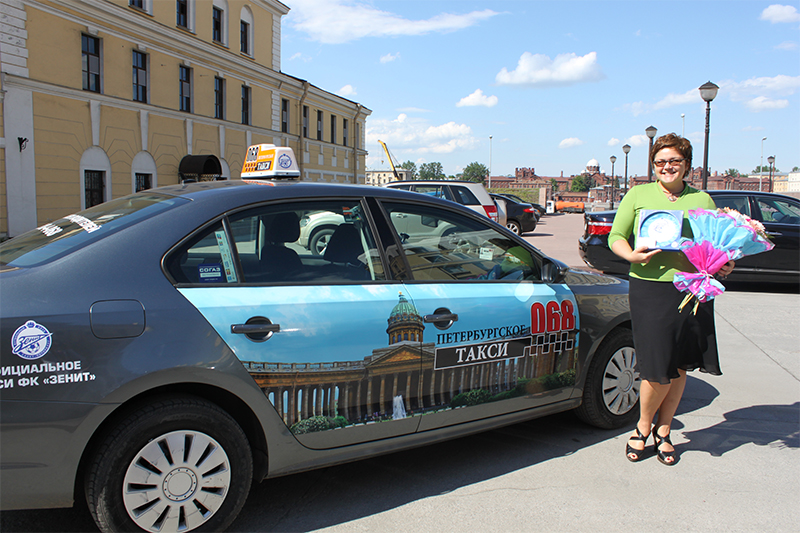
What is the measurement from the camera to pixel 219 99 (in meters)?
27.8

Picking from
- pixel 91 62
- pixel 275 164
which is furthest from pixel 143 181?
pixel 275 164

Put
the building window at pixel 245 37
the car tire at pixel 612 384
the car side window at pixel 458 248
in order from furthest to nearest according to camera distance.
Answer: the building window at pixel 245 37, the car tire at pixel 612 384, the car side window at pixel 458 248

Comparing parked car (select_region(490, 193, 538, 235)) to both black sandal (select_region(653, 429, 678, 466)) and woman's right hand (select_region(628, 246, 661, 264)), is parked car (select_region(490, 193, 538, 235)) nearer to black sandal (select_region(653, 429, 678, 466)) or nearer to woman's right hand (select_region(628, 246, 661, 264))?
black sandal (select_region(653, 429, 678, 466))

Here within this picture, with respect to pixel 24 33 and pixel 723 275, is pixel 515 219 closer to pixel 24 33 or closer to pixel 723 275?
pixel 24 33

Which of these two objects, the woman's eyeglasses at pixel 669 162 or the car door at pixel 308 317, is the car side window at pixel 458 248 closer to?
the car door at pixel 308 317

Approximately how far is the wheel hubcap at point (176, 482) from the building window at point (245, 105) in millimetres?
29479

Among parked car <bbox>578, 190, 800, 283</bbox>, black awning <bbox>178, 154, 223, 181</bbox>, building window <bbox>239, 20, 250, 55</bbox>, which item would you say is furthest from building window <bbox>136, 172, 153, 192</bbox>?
parked car <bbox>578, 190, 800, 283</bbox>

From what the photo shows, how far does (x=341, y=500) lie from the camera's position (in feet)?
9.96

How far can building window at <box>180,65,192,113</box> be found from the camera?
2523 cm

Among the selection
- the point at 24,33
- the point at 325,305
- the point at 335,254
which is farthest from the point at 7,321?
the point at 24,33

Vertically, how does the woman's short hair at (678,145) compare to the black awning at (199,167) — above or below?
below

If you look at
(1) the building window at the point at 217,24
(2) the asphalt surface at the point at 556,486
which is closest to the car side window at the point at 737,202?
(2) the asphalt surface at the point at 556,486

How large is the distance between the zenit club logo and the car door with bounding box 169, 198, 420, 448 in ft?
1.72

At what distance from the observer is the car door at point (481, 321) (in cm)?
300
